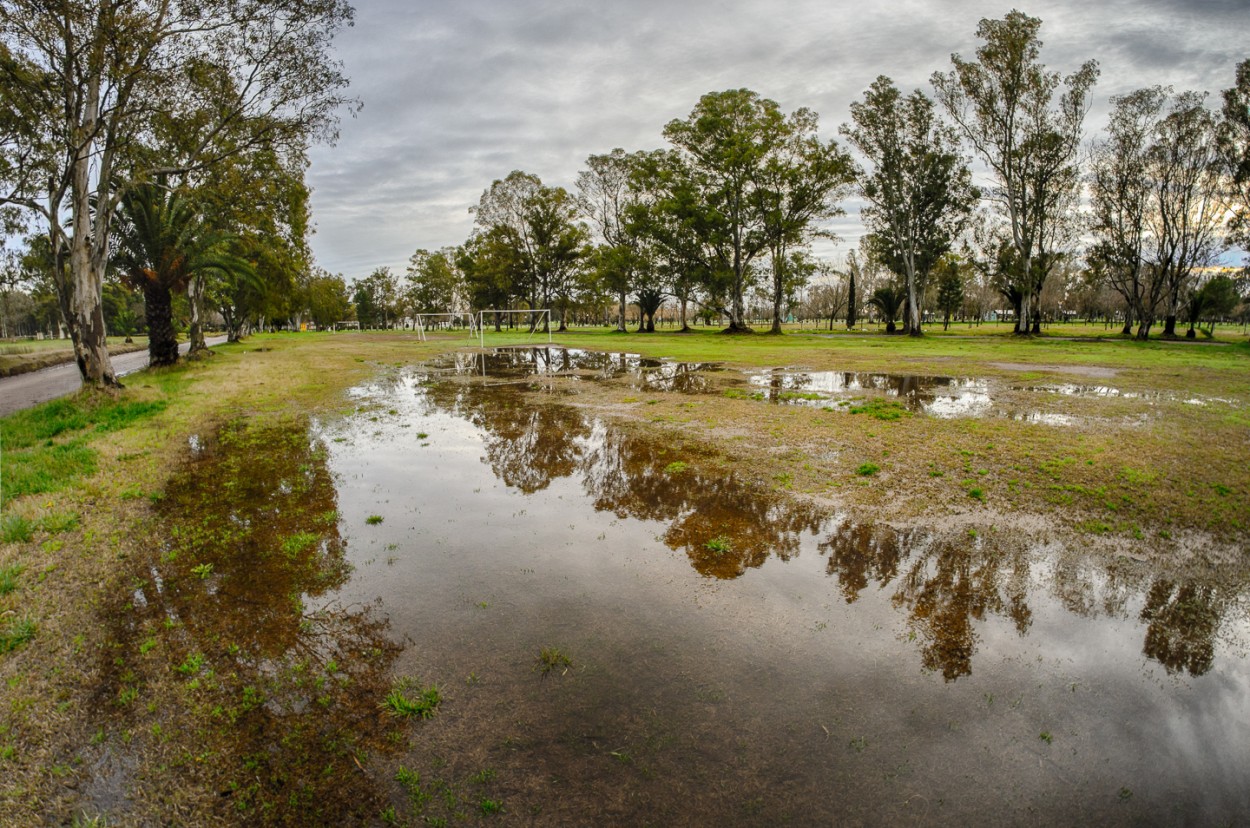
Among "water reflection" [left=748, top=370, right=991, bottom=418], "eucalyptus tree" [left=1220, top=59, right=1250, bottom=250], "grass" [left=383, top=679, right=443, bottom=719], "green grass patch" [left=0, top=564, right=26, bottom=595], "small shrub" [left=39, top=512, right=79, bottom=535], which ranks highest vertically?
"eucalyptus tree" [left=1220, top=59, right=1250, bottom=250]

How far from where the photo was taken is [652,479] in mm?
8594

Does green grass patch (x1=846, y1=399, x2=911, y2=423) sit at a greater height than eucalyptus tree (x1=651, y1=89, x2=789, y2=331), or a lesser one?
lesser

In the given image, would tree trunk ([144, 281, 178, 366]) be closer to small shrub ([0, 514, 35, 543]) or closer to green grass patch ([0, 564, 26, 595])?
small shrub ([0, 514, 35, 543])

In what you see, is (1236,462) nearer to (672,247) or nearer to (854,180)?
(854,180)

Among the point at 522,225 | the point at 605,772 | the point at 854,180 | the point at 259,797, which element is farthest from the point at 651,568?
the point at 522,225

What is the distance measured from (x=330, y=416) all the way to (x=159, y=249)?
16900 mm

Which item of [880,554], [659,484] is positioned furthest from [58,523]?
[880,554]

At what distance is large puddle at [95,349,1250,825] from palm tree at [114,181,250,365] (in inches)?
859

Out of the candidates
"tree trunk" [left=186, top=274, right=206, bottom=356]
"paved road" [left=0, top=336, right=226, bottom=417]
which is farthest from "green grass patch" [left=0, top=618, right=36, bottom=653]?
"tree trunk" [left=186, top=274, right=206, bottom=356]

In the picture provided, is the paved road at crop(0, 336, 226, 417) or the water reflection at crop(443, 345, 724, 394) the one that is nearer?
the paved road at crop(0, 336, 226, 417)

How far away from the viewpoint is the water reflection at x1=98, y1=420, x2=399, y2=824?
2961 mm

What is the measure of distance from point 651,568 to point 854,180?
49224 millimetres

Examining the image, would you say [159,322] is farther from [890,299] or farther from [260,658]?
[890,299]

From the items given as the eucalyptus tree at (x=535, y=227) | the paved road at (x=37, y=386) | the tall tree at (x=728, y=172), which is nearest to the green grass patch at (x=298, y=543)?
the paved road at (x=37, y=386)
